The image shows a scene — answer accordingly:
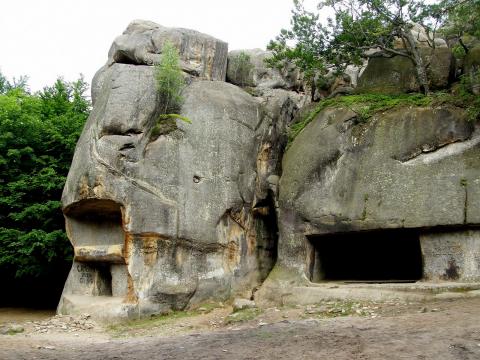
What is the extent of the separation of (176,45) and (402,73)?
6078mm

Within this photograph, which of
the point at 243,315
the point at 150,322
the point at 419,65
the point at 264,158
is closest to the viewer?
A: the point at 243,315

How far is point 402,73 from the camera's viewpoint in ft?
45.1

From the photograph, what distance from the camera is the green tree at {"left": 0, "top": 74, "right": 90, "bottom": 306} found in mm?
15375

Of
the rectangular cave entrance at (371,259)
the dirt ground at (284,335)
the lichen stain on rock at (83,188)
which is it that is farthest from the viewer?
the rectangular cave entrance at (371,259)

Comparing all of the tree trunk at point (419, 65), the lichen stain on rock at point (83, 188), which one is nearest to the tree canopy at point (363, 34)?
the tree trunk at point (419, 65)

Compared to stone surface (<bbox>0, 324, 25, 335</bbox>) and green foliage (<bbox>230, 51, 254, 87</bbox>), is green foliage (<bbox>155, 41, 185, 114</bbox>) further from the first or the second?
stone surface (<bbox>0, 324, 25, 335</bbox>)

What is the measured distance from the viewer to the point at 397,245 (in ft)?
50.4

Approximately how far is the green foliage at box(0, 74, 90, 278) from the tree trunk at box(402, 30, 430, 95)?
10.3m

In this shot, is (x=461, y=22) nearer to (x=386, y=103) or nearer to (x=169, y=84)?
(x=386, y=103)

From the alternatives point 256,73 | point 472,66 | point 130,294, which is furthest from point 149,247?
point 472,66

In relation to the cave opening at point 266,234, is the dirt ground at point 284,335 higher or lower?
lower

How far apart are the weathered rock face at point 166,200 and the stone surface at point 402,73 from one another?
9.83 ft

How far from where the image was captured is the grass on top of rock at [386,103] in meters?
11.6

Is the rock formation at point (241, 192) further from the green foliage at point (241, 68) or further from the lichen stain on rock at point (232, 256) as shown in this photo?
the green foliage at point (241, 68)
